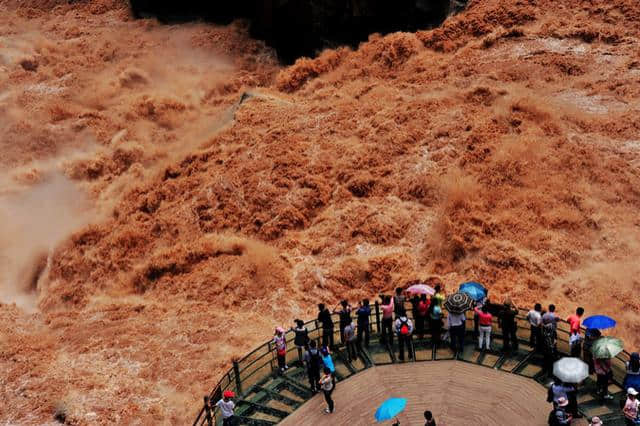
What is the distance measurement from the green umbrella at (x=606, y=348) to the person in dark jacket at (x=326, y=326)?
5469mm

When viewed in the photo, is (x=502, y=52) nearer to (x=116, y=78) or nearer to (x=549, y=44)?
(x=549, y=44)

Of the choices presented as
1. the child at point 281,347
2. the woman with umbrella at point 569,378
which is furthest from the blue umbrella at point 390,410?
the child at point 281,347

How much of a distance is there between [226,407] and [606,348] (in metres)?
7.34

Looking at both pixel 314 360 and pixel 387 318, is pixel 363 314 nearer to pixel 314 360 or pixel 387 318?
pixel 387 318

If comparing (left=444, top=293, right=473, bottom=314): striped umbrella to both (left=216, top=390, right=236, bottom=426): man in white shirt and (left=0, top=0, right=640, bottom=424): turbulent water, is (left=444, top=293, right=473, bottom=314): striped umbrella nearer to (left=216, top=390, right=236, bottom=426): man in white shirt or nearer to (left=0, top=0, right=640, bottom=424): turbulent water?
(left=216, top=390, right=236, bottom=426): man in white shirt

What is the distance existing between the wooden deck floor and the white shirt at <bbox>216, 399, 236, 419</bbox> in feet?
3.91

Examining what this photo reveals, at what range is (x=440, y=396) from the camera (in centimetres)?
1356

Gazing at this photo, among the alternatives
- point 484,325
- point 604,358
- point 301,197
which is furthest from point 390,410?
point 301,197

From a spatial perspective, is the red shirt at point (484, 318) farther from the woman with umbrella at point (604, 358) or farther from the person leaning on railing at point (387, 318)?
the woman with umbrella at point (604, 358)

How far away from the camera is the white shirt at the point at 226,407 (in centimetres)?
1306

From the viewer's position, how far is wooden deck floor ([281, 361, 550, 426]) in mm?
12938

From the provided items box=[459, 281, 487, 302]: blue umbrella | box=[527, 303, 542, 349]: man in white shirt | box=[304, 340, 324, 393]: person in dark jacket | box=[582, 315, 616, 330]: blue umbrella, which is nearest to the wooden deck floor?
box=[304, 340, 324, 393]: person in dark jacket

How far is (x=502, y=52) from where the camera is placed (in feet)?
101

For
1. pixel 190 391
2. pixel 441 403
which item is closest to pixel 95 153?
pixel 190 391
